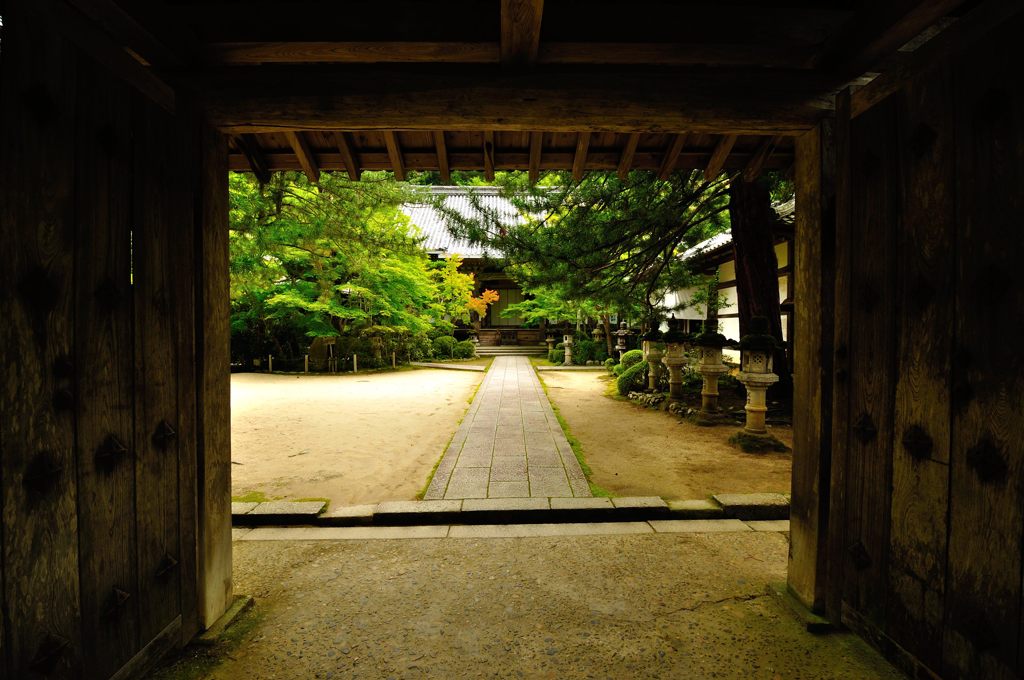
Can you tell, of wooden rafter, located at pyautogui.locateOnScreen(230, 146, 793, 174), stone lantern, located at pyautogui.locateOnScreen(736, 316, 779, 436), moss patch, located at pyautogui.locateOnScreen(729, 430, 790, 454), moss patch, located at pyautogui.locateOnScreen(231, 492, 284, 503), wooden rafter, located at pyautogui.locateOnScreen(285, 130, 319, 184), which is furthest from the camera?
stone lantern, located at pyautogui.locateOnScreen(736, 316, 779, 436)

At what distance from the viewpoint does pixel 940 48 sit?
1591mm

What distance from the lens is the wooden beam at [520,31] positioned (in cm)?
167

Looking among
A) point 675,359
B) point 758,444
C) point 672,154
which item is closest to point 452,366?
point 675,359

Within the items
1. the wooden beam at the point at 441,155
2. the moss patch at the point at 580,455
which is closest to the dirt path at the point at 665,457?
the moss patch at the point at 580,455

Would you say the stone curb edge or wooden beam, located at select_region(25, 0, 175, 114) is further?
the stone curb edge

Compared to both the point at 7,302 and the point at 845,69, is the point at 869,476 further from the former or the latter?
the point at 7,302

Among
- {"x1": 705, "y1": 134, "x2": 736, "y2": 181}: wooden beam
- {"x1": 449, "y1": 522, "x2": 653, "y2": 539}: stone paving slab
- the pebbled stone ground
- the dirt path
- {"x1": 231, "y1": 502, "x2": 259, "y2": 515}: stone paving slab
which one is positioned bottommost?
the dirt path

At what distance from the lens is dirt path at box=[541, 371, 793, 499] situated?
3.99m

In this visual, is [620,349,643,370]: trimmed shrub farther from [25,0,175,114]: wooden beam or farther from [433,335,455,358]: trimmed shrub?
[25,0,175,114]: wooden beam

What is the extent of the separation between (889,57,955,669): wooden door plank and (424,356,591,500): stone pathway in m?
2.16

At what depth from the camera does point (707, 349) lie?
6574 millimetres

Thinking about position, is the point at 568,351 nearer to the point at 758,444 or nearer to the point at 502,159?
the point at 758,444

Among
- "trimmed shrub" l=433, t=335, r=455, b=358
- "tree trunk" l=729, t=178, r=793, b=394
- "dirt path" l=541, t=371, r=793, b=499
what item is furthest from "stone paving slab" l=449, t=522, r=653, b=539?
"trimmed shrub" l=433, t=335, r=455, b=358

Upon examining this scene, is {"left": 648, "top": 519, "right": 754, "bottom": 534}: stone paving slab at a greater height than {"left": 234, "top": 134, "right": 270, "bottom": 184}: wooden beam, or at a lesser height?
lesser
